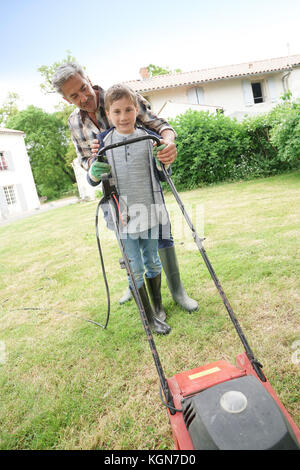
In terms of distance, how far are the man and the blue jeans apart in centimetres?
14

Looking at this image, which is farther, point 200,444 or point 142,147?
point 142,147

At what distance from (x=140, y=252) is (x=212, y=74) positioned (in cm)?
1766

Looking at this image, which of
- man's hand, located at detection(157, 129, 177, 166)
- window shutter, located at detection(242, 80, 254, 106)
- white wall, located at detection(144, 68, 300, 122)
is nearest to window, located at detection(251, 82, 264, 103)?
white wall, located at detection(144, 68, 300, 122)

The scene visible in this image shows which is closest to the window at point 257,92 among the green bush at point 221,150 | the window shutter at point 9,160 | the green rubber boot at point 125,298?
the green bush at point 221,150

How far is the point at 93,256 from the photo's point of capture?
14.7 ft

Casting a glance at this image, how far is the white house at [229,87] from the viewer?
52.6 ft

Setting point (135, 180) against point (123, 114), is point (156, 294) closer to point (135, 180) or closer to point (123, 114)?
point (135, 180)

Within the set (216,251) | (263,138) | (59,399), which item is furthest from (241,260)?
(263,138)

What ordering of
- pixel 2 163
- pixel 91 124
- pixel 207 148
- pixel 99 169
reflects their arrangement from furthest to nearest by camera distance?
pixel 2 163
pixel 207 148
pixel 91 124
pixel 99 169

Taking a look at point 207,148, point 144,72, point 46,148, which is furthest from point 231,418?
point 46,148

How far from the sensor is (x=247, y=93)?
16.6 meters

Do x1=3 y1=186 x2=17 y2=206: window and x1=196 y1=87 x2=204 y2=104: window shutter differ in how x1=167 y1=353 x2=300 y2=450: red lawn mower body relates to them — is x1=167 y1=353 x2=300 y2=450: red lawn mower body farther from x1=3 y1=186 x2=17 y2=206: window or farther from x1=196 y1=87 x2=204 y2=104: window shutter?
x1=3 y1=186 x2=17 y2=206: window

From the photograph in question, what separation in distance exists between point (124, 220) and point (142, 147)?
1.61 ft
